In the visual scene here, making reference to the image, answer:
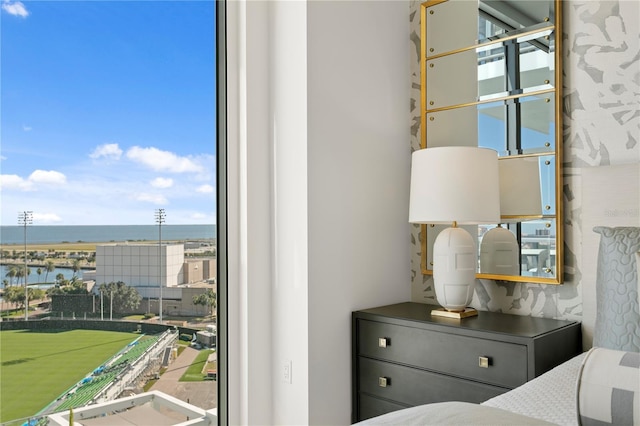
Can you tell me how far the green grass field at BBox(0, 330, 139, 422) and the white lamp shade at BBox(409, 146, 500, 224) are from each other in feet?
4.64

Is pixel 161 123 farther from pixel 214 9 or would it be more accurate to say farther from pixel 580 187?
pixel 580 187

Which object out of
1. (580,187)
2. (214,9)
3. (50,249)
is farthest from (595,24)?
(50,249)

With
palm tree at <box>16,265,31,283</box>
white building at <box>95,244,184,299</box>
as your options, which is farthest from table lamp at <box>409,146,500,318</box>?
palm tree at <box>16,265,31,283</box>

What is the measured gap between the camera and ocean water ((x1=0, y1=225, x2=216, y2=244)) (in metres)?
1.93

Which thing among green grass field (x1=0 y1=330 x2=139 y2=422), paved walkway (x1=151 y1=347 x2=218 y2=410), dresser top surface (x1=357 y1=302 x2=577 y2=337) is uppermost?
dresser top surface (x1=357 y1=302 x2=577 y2=337)

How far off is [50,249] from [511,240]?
73.8 inches

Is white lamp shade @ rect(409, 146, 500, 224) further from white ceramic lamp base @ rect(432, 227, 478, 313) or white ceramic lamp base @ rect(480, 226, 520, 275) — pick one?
white ceramic lamp base @ rect(480, 226, 520, 275)

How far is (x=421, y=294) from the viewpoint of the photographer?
2.72 meters

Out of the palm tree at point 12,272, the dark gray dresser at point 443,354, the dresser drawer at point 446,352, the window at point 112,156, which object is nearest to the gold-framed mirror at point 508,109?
the dark gray dresser at point 443,354

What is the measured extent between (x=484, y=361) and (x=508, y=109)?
1.12 meters

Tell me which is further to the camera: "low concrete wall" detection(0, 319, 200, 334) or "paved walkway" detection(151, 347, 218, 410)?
"paved walkway" detection(151, 347, 218, 410)

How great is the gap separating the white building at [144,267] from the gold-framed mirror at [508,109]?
1.19m

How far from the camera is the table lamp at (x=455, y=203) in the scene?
6.92 feet

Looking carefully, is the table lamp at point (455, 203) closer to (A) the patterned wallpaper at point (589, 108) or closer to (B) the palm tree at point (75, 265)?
(A) the patterned wallpaper at point (589, 108)
